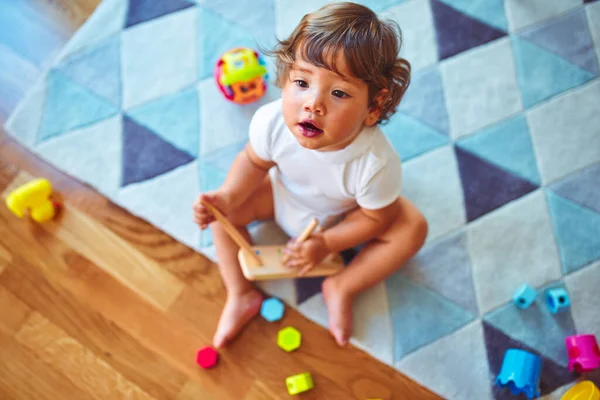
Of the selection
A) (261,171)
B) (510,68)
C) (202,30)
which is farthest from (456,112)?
(202,30)

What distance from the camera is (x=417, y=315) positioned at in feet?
3.11

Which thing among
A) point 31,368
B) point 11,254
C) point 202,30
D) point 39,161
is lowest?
point 31,368

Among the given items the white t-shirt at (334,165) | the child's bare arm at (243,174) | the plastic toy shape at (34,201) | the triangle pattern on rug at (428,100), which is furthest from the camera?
the triangle pattern on rug at (428,100)

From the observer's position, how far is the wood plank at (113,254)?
3.18 ft

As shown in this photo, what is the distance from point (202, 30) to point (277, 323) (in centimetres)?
62

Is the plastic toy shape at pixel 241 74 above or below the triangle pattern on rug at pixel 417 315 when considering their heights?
above

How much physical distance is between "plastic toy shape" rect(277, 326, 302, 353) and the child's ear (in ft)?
1.35

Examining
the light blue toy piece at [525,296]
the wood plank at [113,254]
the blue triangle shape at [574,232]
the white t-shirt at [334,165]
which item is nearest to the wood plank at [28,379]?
the wood plank at [113,254]

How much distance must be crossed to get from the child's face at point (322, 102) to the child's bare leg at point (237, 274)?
273 mm

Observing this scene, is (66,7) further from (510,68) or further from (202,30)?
(510,68)

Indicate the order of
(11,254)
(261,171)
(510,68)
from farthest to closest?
1. (510,68)
2. (11,254)
3. (261,171)

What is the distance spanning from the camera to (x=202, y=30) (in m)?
1.12

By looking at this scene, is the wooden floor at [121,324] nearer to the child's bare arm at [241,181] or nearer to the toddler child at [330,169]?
the toddler child at [330,169]

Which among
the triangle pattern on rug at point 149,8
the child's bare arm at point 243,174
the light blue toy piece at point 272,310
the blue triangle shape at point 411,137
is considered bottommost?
the light blue toy piece at point 272,310
